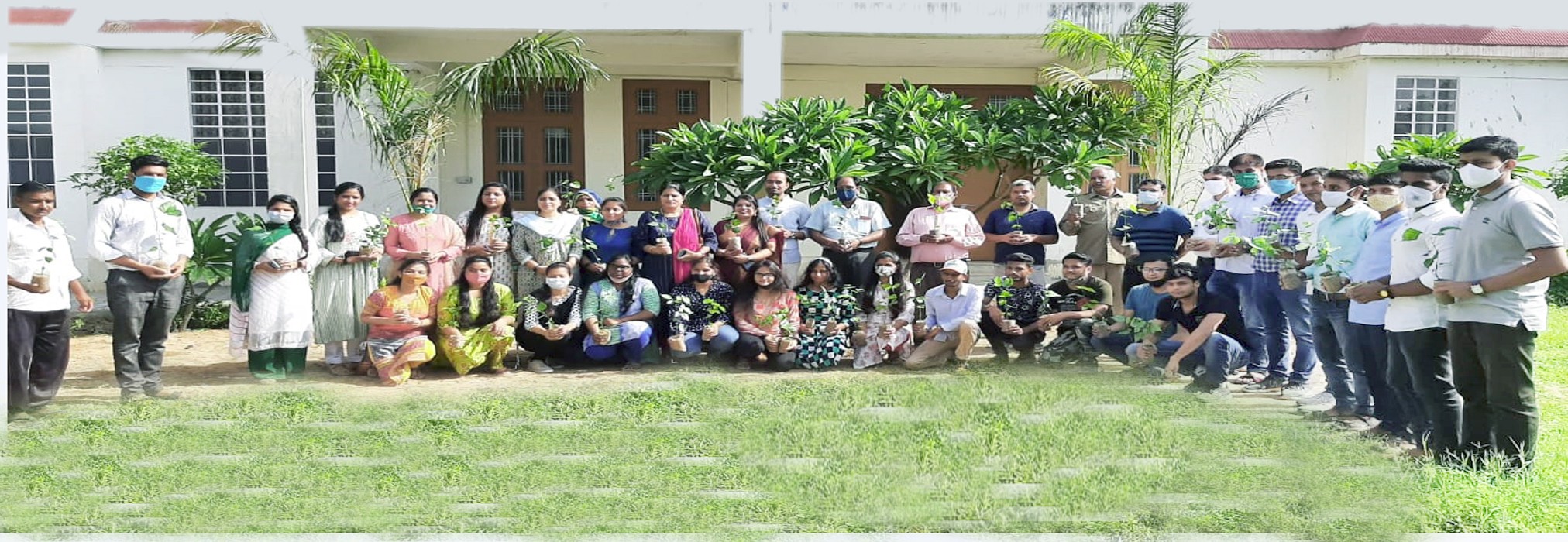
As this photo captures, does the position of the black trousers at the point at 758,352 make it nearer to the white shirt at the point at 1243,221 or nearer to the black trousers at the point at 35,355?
the white shirt at the point at 1243,221

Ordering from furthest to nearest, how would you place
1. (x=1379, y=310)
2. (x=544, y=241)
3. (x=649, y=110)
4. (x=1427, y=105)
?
(x=1427, y=105) < (x=649, y=110) < (x=544, y=241) < (x=1379, y=310)

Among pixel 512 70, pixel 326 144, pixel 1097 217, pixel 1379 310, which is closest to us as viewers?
pixel 1379 310

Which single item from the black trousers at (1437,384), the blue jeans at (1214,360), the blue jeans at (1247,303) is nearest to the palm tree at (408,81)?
the blue jeans at (1247,303)

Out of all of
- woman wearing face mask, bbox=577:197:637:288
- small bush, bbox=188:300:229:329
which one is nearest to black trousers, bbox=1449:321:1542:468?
woman wearing face mask, bbox=577:197:637:288

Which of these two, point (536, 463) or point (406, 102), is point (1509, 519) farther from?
point (406, 102)

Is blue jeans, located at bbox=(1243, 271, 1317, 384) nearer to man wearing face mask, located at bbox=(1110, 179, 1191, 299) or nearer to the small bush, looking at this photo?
man wearing face mask, located at bbox=(1110, 179, 1191, 299)

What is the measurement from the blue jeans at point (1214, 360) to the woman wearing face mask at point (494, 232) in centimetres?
423

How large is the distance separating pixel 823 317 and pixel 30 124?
9.12 metres

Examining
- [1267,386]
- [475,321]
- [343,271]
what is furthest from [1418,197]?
[343,271]

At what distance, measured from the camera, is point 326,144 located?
12.7 meters

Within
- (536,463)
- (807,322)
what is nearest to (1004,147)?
(807,322)

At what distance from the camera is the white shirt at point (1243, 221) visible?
7176mm

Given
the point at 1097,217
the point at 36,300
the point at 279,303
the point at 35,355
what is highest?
the point at 1097,217

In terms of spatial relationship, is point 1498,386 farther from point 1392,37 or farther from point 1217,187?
point 1392,37
